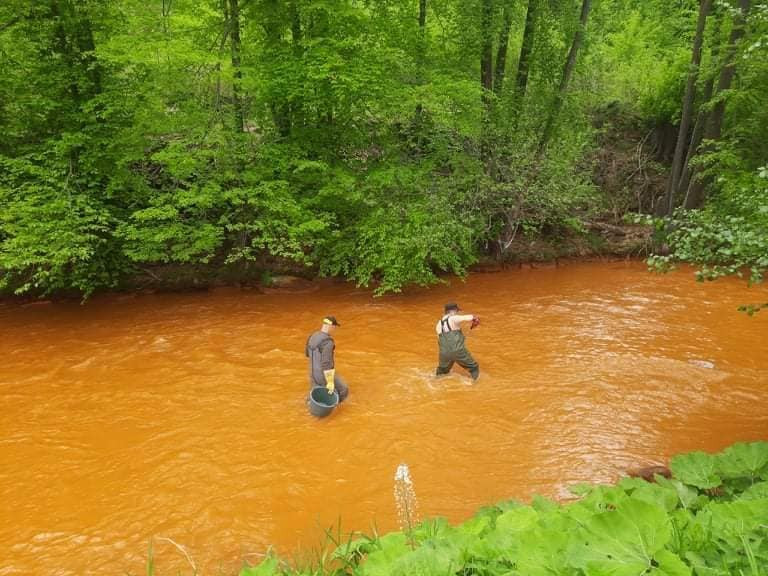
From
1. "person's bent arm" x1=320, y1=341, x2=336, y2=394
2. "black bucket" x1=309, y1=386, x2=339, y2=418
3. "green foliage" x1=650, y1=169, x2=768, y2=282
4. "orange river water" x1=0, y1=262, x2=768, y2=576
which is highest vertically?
"green foliage" x1=650, y1=169, x2=768, y2=282

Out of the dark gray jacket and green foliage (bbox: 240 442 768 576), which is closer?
green foliage (bbox: 240 442 768 576)

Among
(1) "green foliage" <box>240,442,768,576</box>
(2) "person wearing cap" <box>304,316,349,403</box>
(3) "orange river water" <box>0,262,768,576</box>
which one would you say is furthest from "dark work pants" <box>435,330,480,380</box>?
(1) "green foliage" <box>240,442,768,576</box>

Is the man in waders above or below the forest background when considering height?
below

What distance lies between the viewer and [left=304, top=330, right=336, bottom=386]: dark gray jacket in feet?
26.2

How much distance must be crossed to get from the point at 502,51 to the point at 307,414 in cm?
1389

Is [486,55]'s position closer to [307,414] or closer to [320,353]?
[320,353]

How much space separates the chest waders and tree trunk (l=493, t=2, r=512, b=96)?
10688 mm

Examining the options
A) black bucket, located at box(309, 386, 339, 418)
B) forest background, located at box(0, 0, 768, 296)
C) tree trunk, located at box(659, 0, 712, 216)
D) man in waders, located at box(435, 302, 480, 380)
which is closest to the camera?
black bucket, located at box(309, 386, 339, 418)

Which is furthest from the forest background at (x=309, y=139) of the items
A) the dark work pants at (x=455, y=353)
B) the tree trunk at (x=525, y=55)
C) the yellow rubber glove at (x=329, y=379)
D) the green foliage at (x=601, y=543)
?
the green foliage at (x=601, y=543)

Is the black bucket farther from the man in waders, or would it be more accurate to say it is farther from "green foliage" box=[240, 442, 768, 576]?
"green foliage" box=[240, 442, 768, 576]

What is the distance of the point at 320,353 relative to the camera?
8.05 m

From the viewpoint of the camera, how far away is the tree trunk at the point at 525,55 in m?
16.7

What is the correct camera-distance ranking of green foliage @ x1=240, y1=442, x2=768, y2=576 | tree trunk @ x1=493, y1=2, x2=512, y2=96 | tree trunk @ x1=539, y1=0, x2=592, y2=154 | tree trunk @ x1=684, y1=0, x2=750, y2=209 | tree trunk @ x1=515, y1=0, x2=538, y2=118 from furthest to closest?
tree trunk @ x1=515, y1=0, x2=538, y2=118 → tree trunk @ x1=539, y1=0, x2=592, y2=154 → tree trunk @ x1=493, y1=2, x2=512, y2=96 → tree trunk @ x1=684, y1=0, x2=750, y2=209 → green foliage @ x1=240, y1=442, x2=768, y2=576

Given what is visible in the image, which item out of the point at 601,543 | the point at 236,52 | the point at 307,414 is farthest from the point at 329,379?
the point at 236,52
